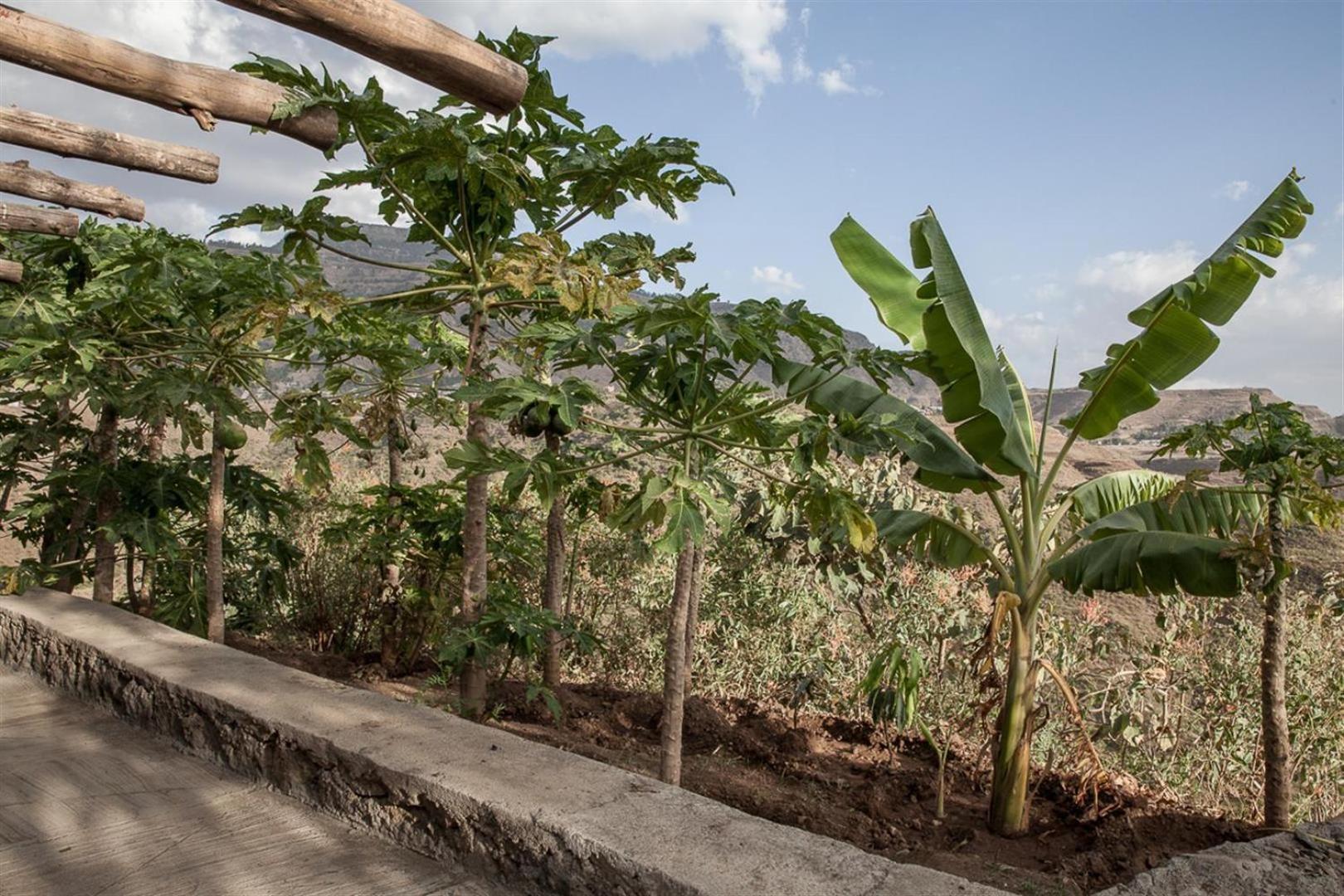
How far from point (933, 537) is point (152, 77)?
4.05 m

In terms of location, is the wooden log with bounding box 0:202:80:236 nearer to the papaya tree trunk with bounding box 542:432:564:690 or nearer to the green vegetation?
the green vegetation

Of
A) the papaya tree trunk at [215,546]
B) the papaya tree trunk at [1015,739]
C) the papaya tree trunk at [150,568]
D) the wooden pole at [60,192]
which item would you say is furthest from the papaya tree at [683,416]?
the papaya tree trunk at [150,568]

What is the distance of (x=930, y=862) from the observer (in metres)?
3.75

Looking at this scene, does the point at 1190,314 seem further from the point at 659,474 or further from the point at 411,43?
the point at 411,43

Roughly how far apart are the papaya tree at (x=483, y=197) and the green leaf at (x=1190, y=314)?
7.90 ft

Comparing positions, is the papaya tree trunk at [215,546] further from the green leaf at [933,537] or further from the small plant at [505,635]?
the green leaf at [933,537]

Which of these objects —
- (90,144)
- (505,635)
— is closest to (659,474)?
(505,635)

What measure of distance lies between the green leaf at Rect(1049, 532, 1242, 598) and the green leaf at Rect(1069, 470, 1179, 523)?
2.34 feet

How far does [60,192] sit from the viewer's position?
5.21 meters

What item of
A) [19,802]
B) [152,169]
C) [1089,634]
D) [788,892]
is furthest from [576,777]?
[1089,634]

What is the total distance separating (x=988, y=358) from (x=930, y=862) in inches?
92.2

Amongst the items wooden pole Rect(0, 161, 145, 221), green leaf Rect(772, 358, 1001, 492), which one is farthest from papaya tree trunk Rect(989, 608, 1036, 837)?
wooden pole Rect(0, 161, 145, 221)

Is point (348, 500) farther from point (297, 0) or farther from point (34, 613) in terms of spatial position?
point (297, 0)

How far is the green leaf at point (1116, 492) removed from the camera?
208 inches
